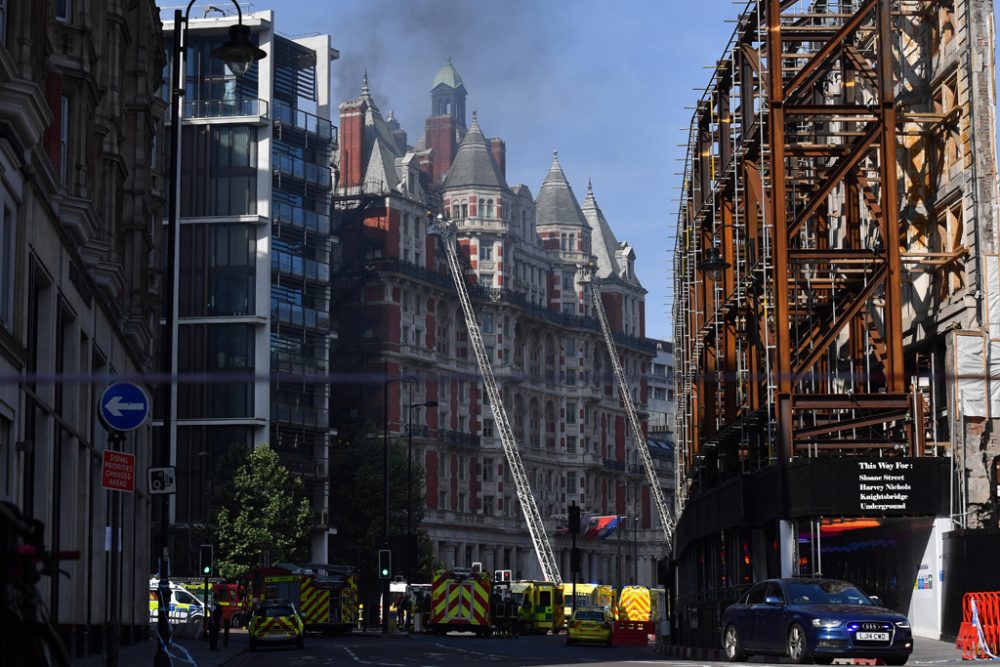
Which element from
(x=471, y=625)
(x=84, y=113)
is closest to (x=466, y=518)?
(x=471, y=625)

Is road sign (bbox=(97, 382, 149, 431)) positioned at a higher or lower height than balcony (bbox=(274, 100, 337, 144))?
lower

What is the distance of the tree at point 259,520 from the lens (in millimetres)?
84625

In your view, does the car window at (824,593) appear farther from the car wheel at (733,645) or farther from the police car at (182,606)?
the police car at (182,606)

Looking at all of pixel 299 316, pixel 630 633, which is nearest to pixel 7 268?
pixel 630 633

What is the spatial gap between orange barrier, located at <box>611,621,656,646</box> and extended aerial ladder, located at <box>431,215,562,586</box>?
168ft

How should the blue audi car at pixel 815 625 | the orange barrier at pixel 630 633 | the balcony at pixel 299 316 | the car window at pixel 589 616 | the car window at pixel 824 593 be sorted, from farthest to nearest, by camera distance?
the balcony at pixel 299 316
the orange barrier at pixel 630 633
the car window at pixel 589 616
the car window at pixel 824 593
the blue audi car at pixel 815 625

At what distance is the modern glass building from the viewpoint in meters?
96.5

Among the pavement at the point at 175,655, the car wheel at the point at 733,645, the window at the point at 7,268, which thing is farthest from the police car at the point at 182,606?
the window at the point at 7,268

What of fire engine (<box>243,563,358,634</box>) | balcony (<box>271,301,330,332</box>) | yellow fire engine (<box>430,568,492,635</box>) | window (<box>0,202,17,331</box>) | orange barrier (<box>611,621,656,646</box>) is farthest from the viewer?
balcony (<box>271,301,330,332</box>)

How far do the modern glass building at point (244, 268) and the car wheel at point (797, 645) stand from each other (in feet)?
229

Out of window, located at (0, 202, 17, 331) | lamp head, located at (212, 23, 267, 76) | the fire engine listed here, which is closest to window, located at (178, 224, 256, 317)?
the fire engine

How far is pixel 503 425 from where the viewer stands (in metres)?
127

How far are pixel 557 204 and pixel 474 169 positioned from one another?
55.2ft

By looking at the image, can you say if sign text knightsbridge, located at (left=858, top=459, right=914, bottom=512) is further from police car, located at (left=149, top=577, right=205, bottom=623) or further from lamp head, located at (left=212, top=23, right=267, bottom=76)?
police car, located at (left=149, top=577, right=205, bottom=623)
